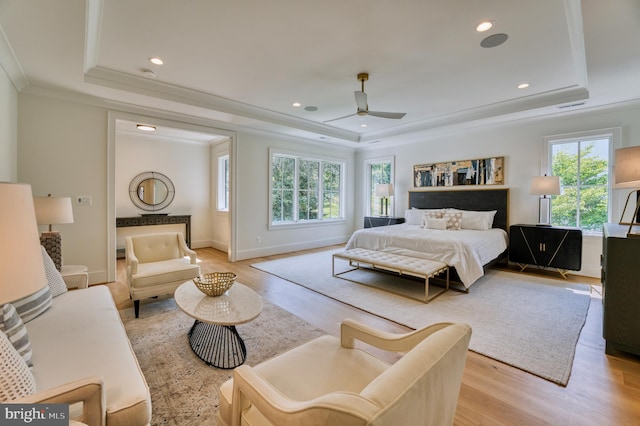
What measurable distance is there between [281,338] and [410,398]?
6.65 feet

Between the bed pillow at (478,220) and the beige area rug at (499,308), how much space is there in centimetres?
80

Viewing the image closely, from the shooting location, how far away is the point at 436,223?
520cm

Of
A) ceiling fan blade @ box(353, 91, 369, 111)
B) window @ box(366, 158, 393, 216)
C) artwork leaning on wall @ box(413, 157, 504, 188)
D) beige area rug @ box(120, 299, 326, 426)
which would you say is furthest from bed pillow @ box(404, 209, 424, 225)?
beige area rug @ box(120, 299, 326, 426)

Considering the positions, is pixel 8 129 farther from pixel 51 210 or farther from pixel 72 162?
pixel 51 210

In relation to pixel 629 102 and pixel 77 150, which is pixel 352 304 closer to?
pixel 77 150

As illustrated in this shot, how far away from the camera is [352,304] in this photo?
10.8ft

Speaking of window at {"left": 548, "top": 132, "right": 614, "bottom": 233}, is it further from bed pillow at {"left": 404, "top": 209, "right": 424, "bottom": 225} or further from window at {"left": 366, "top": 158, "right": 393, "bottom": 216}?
window at {"left": 366, "top": 158, "right": 393, "bottom": 216}

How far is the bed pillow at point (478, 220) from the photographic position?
504cm

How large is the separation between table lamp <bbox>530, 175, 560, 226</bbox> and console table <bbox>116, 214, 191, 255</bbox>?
6735 mm

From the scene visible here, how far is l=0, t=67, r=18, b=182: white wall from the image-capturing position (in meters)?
2.85

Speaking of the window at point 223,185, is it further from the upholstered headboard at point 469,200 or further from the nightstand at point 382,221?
the upholstered headboard at point 469,200

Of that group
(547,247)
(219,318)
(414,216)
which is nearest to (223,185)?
(414,216)

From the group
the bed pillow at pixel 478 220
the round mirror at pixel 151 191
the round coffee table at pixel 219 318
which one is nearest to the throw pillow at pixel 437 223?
the bed pillow at pixel 478 220

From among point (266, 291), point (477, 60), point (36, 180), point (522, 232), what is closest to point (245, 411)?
point (266, 291)
